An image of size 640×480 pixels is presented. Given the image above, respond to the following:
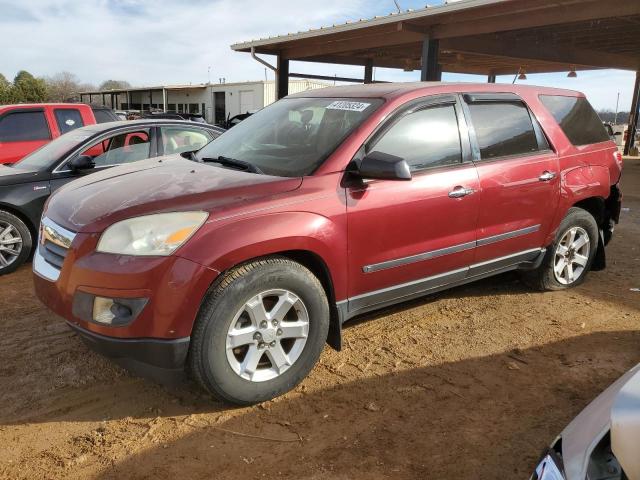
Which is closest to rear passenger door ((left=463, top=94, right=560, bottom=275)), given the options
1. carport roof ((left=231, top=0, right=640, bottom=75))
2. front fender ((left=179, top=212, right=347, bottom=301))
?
front fender ((left=179, top=212, right=347, bottom=301))

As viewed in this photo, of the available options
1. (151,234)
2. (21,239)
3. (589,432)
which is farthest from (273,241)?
(21,239)

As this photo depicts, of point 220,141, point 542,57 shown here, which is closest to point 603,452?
point 220,141

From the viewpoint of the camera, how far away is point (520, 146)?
414 centimetres

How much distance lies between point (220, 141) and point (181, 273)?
71.3 inches

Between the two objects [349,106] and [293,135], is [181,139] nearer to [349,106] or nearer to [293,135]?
[293,135]

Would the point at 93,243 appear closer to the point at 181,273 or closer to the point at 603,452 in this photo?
the point at 181,273

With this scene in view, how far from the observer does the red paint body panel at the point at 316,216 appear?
2.60m

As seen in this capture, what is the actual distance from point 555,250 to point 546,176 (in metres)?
0.74

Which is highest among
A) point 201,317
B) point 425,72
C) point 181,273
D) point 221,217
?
point 425,72

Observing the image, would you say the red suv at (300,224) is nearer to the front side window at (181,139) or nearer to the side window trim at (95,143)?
the side window trim at (95,143)

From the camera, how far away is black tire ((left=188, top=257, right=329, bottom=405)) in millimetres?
2670

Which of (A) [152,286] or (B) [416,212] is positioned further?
(B) [416,212]

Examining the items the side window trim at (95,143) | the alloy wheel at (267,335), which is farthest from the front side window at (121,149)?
the alloy wheel at (267,335)

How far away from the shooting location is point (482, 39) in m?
14.2
